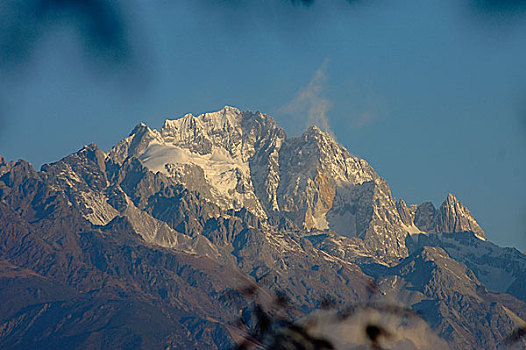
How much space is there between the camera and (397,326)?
16.4m

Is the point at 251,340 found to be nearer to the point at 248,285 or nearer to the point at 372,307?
the point at 248,285

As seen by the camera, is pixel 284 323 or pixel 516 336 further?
pixel 284 323

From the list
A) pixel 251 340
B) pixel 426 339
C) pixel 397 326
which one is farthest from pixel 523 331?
pixel 251 340

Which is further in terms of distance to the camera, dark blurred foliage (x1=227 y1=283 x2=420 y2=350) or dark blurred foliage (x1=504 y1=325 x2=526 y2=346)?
dark blurred foliage (x1=227 y1=283 x2=420 y2=350)

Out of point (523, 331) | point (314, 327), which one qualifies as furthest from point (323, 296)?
point (523, 331)

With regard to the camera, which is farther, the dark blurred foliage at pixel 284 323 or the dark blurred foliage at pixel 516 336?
the dark blurred foliage at pixel 284 323

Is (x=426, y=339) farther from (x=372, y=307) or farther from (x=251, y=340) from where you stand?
(x=251, y=340)

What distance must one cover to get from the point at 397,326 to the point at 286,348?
210 centimetres

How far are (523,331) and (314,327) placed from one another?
3.44 metres

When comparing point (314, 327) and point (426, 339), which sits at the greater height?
point (426, 339)

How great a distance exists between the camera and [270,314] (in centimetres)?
1614

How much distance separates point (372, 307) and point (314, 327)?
1086mm

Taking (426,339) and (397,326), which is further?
(426,339)

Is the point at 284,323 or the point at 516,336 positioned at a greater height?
the point at 516,336
